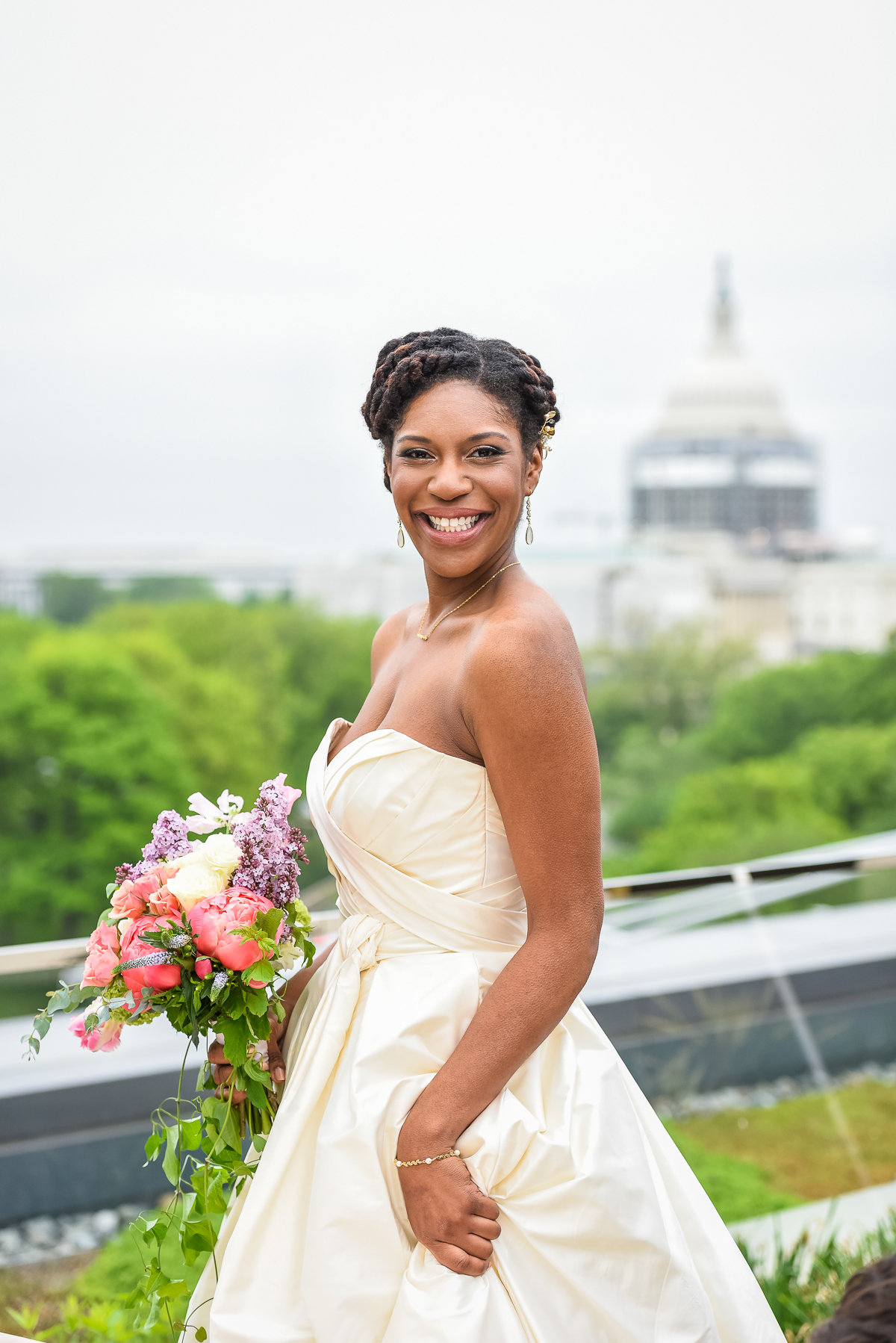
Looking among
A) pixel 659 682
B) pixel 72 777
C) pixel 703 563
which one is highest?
pixel 703 563

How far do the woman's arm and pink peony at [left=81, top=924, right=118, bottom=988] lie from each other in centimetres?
39

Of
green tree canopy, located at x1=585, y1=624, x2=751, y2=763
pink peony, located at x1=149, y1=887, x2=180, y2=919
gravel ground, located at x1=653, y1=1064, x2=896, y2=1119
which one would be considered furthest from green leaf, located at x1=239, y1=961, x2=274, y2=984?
green tree canopy, located at x1=585, y1=624, x2=751, y2=763

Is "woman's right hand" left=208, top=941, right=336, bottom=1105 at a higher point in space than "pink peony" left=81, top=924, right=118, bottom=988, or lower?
lower

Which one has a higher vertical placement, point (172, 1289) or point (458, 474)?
point (458, 474)

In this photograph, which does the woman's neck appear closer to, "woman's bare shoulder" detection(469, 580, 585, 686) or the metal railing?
"woman's bare shoulder" detection(469, 580, 585, 686)

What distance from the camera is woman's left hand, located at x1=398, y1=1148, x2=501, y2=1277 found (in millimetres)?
1306

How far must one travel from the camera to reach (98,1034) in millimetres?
1481

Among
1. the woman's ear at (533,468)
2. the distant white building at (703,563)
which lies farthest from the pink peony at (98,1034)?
the distant white building at (703,563)

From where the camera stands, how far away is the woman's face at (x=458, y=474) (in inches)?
56.6

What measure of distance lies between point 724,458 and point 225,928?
55.2 metres

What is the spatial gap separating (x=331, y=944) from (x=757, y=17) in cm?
4879

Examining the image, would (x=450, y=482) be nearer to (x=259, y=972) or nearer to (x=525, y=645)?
(x=525, y=645)

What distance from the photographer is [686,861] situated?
35.6 metres

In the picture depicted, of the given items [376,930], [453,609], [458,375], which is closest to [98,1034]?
[376,930]
